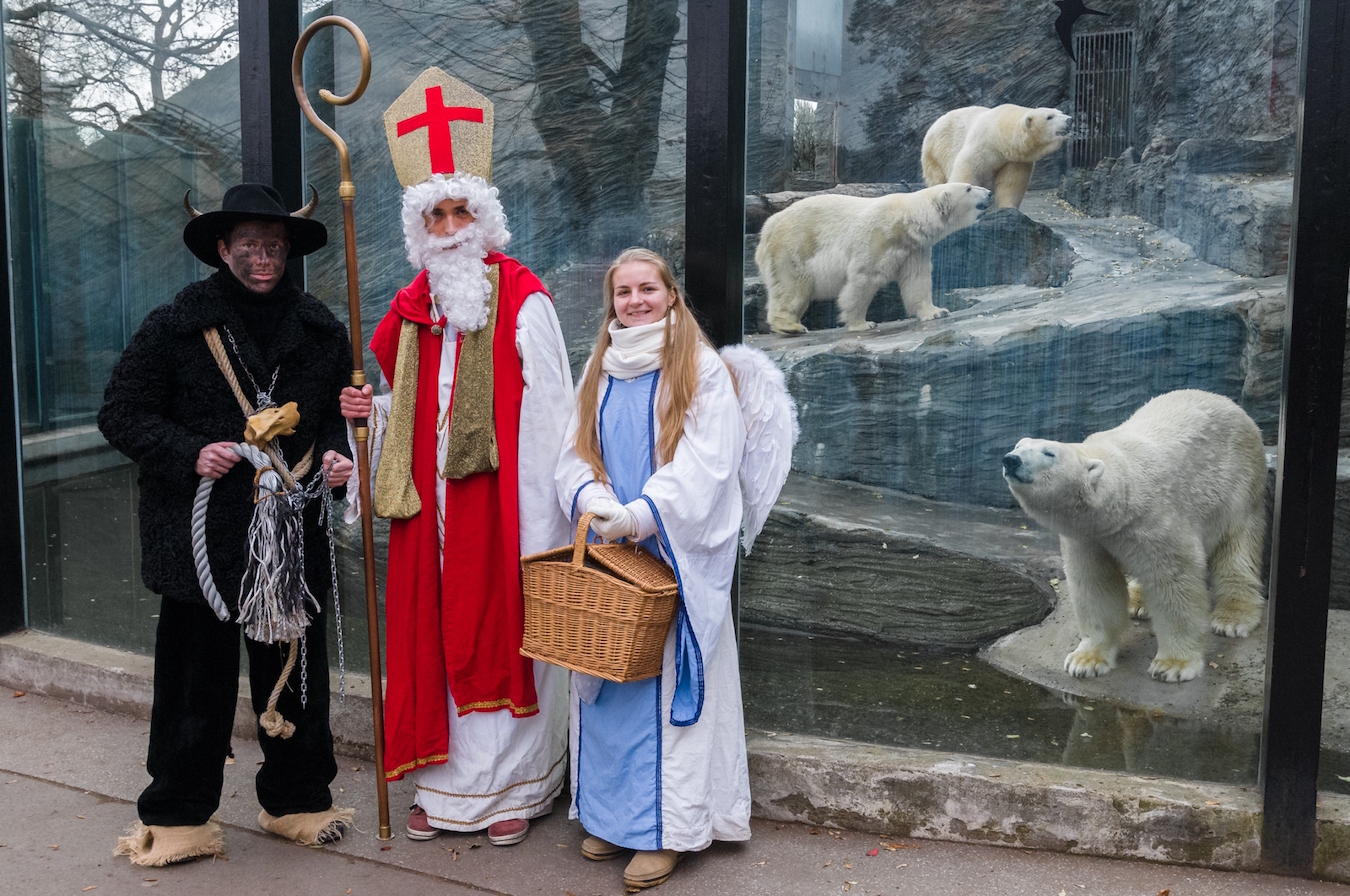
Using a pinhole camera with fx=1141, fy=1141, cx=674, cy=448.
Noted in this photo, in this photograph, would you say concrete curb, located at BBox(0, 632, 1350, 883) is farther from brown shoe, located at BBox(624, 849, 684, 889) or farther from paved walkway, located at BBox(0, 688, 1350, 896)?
brown shoe, located at BBox(624, 849, 684, 889)

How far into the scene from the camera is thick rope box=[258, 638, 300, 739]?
318 centimetres

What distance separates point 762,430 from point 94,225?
3.21m

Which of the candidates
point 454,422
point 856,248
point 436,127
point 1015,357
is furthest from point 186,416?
point 1015,357

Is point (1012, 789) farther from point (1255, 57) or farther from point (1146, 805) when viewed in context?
point (1255, 57)

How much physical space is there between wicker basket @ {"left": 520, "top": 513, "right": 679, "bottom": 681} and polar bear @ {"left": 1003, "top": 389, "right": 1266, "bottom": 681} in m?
1.27

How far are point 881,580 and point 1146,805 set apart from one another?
1005mm

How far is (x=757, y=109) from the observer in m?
3.62

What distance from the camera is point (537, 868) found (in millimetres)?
3188

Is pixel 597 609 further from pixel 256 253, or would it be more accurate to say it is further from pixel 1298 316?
pixel 1298 316

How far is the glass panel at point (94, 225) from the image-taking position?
4586 mm

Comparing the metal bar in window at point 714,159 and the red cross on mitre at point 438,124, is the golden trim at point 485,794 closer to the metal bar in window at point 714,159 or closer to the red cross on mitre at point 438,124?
the metal bar in window at point 714,159

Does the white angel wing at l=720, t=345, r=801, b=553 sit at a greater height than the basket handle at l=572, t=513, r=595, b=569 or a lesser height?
greater

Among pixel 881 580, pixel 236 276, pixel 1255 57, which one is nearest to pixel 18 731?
pixel 236 276

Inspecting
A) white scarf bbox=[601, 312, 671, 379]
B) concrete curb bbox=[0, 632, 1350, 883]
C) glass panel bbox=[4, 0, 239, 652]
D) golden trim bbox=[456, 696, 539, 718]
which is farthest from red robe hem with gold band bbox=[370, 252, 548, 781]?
glass panel bbox=[4, 0, 239, 652]
